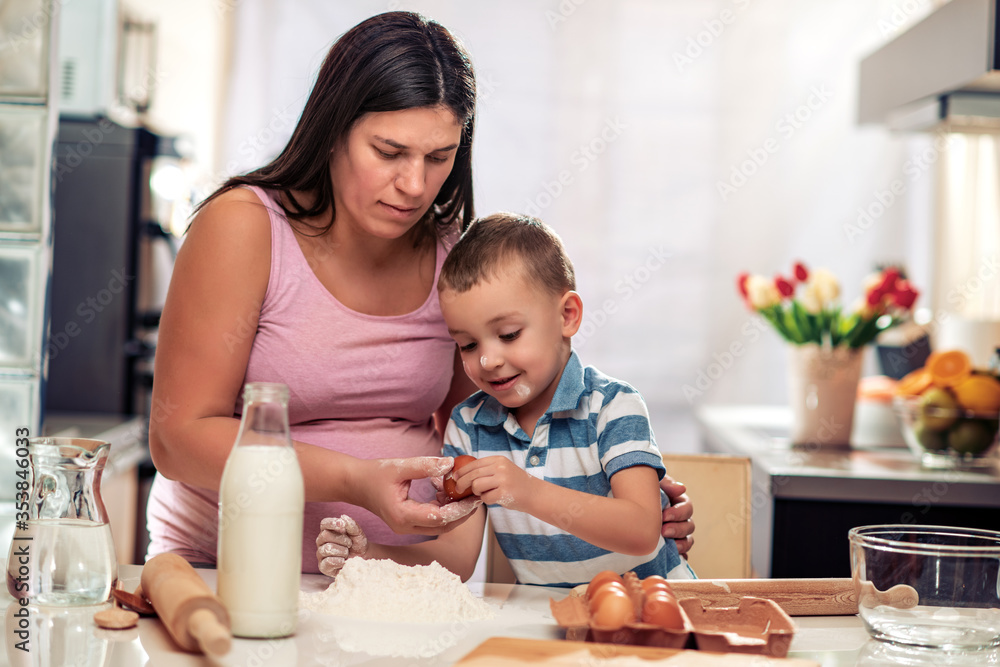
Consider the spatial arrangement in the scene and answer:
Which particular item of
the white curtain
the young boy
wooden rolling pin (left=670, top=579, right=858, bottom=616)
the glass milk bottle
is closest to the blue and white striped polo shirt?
the young boy

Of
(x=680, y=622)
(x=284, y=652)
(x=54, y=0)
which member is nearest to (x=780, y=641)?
(x=680, y=622)

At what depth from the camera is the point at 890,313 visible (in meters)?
2.29

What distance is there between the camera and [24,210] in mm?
1653

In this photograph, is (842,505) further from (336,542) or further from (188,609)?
(188,609)

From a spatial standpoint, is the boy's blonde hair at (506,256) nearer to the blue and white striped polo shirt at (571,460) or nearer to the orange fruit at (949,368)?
the blue and white striped polo shirt at (571,460)

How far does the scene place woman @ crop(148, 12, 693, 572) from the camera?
1205 millimetres

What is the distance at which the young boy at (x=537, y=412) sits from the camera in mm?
1173

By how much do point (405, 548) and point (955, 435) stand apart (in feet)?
4.53

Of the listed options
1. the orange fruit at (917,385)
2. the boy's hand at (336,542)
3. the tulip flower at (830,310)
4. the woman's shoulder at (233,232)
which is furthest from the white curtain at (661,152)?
the boy's hand at (336,542)

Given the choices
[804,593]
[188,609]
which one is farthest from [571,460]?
[188,609]

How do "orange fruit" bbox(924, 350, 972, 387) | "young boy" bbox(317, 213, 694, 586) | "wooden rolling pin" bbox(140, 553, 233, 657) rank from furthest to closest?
"orange fruit" bbox(924, 350, 972, 387), "young boy" bbox(317, 213, 694, 586), "wooden rolling pin" bbox(140, 553, 233, 657)

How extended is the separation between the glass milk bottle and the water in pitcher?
17cm

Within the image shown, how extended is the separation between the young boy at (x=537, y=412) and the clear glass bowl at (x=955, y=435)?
0.99 metres

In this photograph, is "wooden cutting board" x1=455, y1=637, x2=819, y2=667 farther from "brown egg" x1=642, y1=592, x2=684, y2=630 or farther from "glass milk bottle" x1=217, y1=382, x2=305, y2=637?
"glass milk bottle" x1=217, y1=382, x2=305, y2=637
